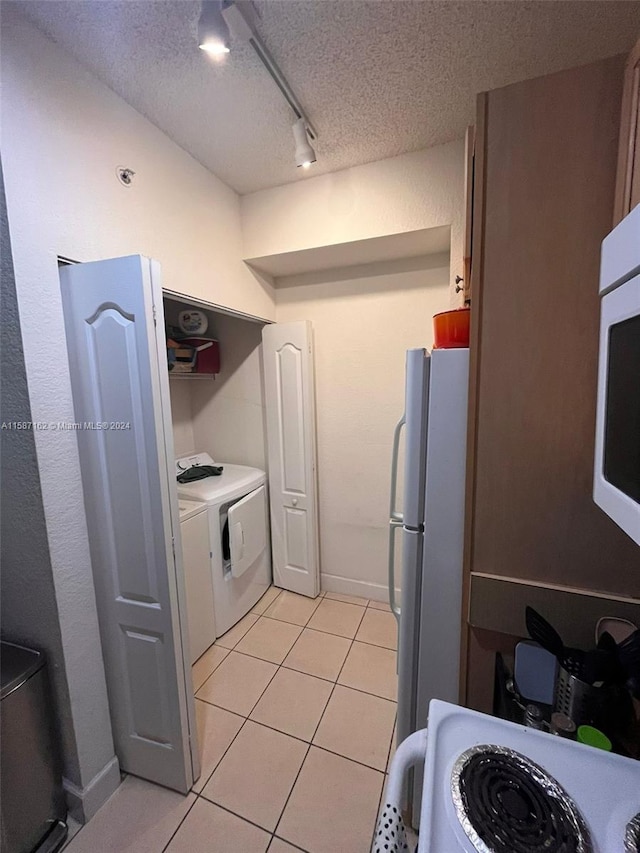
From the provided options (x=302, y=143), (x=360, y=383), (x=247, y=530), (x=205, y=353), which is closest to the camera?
(x=302, y=143)

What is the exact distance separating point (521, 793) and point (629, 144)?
130 centimetres

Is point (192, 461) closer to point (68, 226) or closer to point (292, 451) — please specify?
point (292, 451)

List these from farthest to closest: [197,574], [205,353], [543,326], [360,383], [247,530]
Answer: [205,353], [360,383], [247,530], [197,574], [543,326]

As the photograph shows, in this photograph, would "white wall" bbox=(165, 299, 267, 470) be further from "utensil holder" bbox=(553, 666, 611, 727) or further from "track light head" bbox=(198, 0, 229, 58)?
"utensil holder" bbox=(553, 666, 611, 727)

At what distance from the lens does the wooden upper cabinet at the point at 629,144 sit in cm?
69

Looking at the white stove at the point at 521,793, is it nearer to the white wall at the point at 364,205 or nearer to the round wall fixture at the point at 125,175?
the white wall at the point at 364,205

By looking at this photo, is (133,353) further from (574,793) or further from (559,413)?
(574,793)

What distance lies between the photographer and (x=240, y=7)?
1.02 m

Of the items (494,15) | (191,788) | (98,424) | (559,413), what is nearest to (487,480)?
(559,413)

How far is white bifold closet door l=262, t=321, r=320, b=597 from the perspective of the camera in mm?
2375

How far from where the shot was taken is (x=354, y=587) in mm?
2619

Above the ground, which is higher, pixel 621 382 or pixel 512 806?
pixel 621 382

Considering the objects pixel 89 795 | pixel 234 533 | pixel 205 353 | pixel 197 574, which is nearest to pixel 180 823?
pixel 89 795

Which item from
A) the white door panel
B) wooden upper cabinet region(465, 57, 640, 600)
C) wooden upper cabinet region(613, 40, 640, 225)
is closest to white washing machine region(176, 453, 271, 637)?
the white door panel
